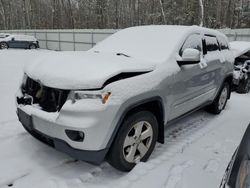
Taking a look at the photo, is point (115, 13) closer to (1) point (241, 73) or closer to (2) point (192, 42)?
(1) point (241, 73)

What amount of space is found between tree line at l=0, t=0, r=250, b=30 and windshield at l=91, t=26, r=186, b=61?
23476 millimetres

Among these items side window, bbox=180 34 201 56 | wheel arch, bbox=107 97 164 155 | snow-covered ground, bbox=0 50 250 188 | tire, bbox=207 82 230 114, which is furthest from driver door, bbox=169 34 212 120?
tire, bbox=207 82 230 114

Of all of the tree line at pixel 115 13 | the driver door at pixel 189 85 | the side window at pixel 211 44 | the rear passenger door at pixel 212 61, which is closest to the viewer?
the driver door at pixel 189 85

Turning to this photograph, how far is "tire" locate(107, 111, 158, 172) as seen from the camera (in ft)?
9.25

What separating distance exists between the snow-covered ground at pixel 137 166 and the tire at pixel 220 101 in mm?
826

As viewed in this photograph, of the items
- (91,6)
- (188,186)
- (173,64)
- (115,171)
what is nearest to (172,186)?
(188,186)

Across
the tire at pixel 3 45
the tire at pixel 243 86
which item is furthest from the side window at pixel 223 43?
the tire at pixel 3 45

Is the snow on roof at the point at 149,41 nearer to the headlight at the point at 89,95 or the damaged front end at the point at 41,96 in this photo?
the headlight at the point at 89,95


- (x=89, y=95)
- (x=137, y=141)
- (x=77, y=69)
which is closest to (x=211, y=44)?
(x=137, y=141)

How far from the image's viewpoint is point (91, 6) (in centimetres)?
4203

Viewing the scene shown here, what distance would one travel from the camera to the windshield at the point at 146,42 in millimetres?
3605

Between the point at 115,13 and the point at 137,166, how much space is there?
38567 mm

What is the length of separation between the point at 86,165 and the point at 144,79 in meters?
1.28

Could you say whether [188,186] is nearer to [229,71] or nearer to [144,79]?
[144,79]
